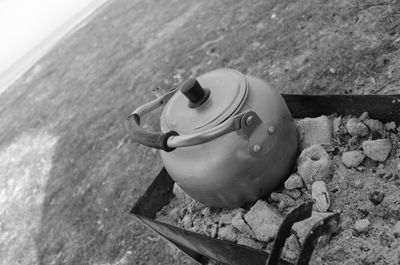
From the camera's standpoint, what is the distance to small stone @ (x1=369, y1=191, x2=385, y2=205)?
5.89 ft

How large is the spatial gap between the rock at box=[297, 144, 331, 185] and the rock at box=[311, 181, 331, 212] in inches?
2.3

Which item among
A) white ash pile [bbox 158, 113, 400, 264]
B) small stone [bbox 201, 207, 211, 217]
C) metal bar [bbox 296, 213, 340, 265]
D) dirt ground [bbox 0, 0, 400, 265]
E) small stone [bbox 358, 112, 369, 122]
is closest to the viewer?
metal bar [bbox 296, 213, 340, 265]

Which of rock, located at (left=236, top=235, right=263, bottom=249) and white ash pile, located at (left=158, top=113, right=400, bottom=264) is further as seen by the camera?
rock, located at (left=236, top=235, right=263, bottom=249)

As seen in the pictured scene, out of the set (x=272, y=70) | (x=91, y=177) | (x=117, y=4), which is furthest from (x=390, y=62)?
(x=117, y=4)

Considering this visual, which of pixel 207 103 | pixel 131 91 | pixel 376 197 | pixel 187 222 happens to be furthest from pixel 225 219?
pixel 131 91

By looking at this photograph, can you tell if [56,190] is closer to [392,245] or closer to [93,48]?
[392,245]

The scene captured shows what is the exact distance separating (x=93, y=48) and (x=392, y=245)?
7.27 m

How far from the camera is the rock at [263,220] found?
1904 mm

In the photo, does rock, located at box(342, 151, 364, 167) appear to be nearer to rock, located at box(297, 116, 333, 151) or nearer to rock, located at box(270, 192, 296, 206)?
rock, located at box(297, 116, 333, 151)

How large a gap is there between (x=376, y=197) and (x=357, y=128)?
0.42m

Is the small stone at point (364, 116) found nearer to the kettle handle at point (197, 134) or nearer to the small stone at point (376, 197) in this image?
the small stone at point (376, 197)

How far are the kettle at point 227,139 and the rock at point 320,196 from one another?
0.18 meters

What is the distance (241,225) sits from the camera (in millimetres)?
1990

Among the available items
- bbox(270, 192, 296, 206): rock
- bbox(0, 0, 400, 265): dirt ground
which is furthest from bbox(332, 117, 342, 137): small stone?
bbox(0, 0, 400, 265): dirt ground
